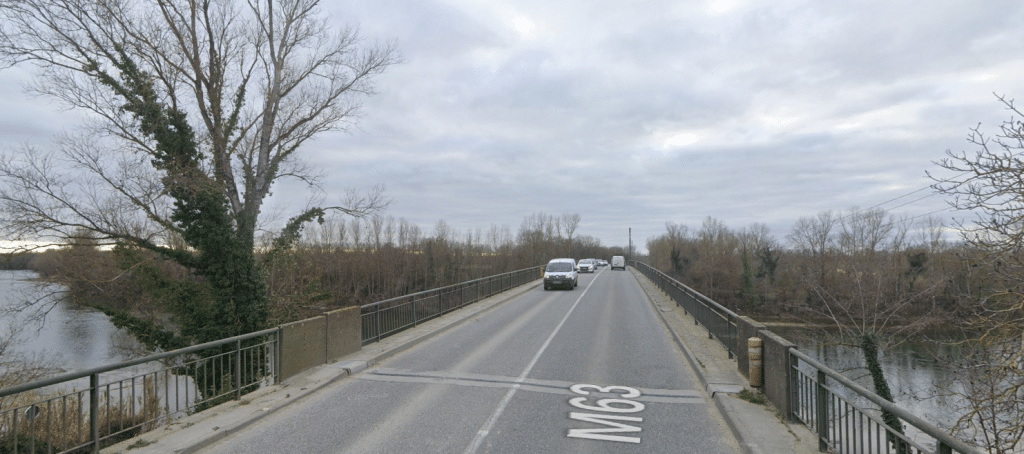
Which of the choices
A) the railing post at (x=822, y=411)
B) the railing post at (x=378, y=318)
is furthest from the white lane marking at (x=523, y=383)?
the railing post at (x=378, y=318)

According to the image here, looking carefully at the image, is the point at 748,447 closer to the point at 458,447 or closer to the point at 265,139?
the point at 458,447

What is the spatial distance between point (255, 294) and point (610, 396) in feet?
42.9

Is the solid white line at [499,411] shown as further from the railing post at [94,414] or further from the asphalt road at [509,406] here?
the railing post at [94,414]

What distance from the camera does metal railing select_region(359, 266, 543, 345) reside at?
473 inches

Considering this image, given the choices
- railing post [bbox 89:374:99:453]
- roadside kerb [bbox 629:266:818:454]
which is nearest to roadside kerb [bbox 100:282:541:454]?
railing post [bbox 89:374:99:453]

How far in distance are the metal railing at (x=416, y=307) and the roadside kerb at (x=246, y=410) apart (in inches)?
16.7

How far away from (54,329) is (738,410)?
147 feet

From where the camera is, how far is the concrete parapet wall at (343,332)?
386 inches

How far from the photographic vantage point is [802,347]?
31.9 meters

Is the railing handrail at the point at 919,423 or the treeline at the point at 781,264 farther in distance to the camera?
the treeline at the point at 781,264

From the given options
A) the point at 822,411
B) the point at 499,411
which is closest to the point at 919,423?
the point at 822,411

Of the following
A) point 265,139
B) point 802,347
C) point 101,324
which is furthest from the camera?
point 101,324

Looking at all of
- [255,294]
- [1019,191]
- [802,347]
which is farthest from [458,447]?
[802,347]

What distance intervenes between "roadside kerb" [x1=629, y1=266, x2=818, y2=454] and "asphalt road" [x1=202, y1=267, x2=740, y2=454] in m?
0.18
